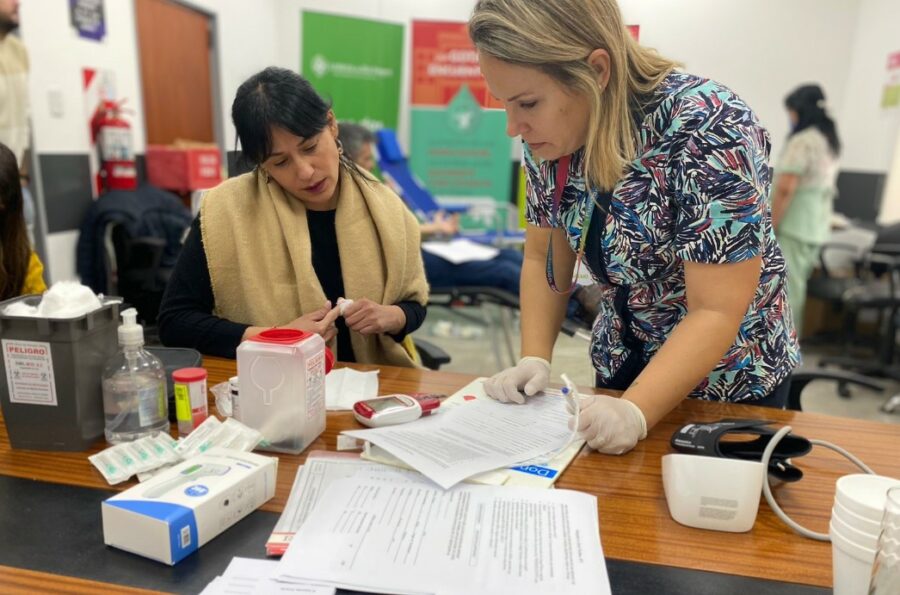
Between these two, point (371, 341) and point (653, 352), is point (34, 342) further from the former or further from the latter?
point (653, 352)

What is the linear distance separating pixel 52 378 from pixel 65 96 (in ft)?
9.02

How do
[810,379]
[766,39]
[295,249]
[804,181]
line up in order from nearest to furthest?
[810,379] → [295,249] → [804,181] → [766,39]

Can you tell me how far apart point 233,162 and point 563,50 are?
2.85 feet

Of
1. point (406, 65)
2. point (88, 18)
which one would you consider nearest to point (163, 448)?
point (88, 18)

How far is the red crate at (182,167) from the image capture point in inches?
143

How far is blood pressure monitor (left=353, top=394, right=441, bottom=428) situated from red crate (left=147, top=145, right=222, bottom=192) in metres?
2.95

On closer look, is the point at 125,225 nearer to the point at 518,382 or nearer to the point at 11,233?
the point at 11,233

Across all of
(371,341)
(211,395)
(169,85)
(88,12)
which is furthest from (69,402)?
(169,85)

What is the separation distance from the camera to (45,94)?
2.95 meters

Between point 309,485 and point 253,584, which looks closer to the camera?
point 253,584

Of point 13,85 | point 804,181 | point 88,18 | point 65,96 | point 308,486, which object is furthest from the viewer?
point 804,181

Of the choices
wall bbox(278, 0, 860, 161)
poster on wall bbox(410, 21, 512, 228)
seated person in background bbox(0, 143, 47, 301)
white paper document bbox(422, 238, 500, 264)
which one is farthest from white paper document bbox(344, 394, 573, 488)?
poster on wall bbox(410, 21, 512, 228)

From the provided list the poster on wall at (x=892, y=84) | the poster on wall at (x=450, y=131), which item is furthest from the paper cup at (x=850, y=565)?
the poster on wall at (x=892, y=84)

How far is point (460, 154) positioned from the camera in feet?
16.3
